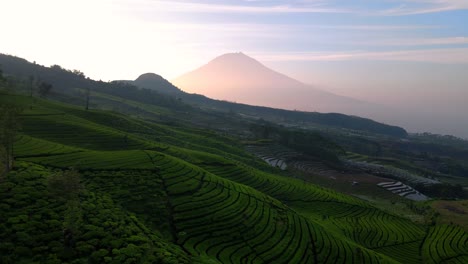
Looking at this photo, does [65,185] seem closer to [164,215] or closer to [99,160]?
[164,215]

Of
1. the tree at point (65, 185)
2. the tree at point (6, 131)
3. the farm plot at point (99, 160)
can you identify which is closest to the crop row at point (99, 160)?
the farm plot at point (99, 160)

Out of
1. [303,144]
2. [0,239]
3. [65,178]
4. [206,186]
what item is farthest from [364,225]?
[303,144]

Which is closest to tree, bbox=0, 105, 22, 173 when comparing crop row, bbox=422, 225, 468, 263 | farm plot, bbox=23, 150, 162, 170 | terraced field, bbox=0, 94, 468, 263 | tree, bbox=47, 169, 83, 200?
terraced field, bbox=0, 94, 468, 263

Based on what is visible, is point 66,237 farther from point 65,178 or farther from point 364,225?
point 364,225

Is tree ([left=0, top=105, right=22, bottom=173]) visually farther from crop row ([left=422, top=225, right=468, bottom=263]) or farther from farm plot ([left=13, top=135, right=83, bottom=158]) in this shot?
crop row ([left=422, top=225, right=468, bottom=263])

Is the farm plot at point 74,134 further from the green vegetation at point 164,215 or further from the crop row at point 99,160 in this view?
the crop row at point 99,160
